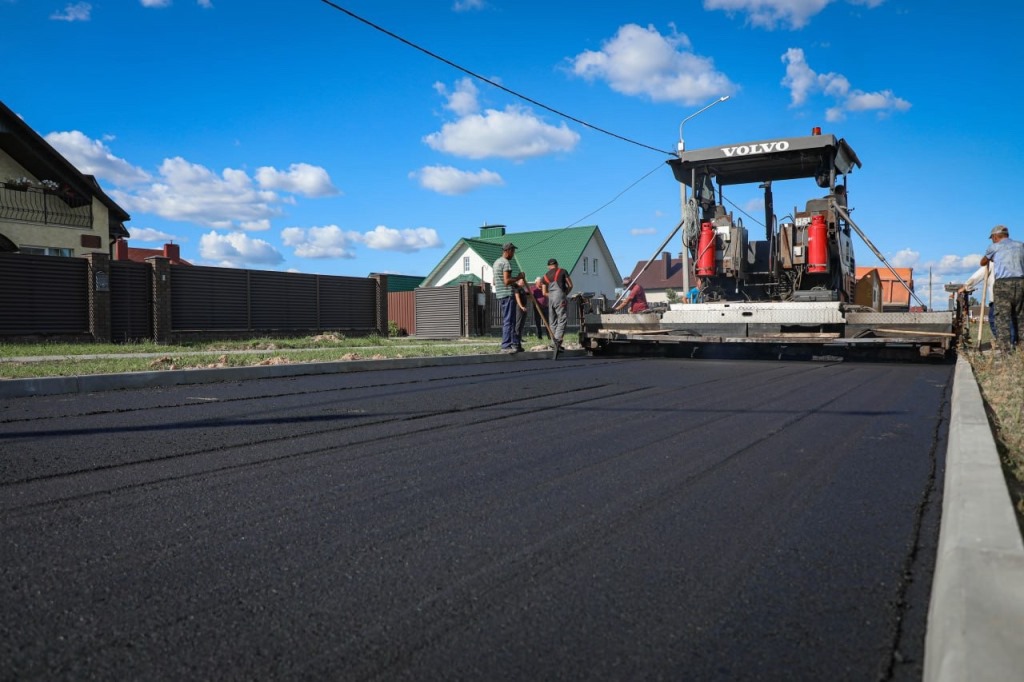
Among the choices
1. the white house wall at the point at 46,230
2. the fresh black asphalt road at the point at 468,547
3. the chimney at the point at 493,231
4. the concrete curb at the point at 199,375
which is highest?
the chimney at the point at 493,231

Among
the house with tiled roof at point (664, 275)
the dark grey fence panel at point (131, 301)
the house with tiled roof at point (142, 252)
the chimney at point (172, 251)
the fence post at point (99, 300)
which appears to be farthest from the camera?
the house with tiled roof at point (664, 275)

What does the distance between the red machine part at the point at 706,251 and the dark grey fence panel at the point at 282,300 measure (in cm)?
1238

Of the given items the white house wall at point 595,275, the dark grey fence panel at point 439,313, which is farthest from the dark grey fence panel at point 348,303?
the white house wall at point 595,275

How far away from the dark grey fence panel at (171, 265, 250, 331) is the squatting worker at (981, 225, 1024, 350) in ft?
52.2

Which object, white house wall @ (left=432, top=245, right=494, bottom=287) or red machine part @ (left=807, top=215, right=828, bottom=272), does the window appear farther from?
white house wall @ (left=432, top=245, right=494, bottom=287)

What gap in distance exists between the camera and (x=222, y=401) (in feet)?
22.4

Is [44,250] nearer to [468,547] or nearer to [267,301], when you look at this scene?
[267,301]

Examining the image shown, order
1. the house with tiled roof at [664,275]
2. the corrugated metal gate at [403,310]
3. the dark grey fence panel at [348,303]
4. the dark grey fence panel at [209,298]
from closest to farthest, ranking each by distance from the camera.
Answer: the dark grey fence panel at [209,298], the dark grey fence panel at [348,303], the corrugated metal gate at [403,310], the house with tiled roof at [664,275]

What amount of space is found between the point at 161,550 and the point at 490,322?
2399 centimetres

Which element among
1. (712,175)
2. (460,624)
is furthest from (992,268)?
(460,624)

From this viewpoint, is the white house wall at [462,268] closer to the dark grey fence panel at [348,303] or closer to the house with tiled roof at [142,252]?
the house with tiled roof at [142,252]

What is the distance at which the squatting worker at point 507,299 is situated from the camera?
13.4 metres

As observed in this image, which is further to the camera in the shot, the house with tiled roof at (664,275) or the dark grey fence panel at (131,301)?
the house with tiled roof at (664,275)

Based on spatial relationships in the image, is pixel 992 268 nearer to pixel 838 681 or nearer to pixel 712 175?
pixel 712 175
